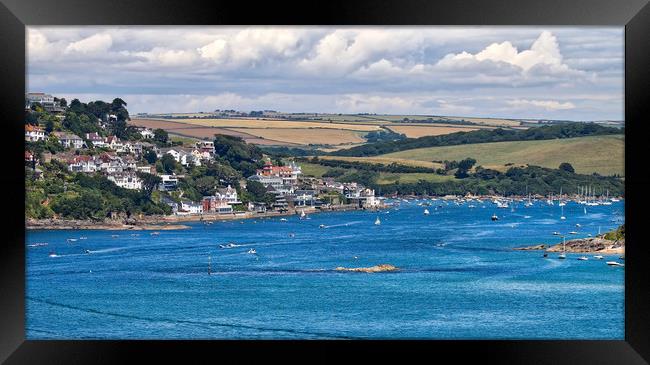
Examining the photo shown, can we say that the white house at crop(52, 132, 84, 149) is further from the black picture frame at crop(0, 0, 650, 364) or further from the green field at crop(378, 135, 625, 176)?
the black picture frame at crop(0, 0, 650, 364)

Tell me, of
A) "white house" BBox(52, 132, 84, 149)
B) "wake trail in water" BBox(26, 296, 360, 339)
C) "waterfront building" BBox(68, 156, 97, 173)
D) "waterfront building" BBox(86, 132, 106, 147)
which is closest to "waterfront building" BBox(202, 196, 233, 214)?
"waterfront building" BBox(68, 156, 97, 173)

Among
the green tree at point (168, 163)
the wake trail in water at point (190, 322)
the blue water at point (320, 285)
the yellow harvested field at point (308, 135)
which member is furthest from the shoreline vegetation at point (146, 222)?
the wake trail in water at point (190, 322)

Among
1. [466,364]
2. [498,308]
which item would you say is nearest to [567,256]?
[498,308]

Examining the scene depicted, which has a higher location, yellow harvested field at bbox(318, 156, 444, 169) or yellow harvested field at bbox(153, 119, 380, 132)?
yellow harvested field at bbox(153, 119, 380, 132)

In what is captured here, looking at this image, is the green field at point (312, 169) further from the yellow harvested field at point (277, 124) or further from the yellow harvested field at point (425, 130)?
Answer: the yellow harvested field at point (425, 130)

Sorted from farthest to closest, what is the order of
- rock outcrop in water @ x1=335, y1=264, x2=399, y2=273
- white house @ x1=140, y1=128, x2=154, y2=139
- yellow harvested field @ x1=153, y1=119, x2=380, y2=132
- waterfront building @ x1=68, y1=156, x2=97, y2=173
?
yellow harvested field @ x1=153, y1=119, x2=380, y2=132 → white house @ x1=140, y1=128, x2=154, y2=139 → waterfront building @ x1=68, y1=156, x2=97, y2=173 → rock outcrop in water @ x1=335, y1=264, x2=399, y2=273

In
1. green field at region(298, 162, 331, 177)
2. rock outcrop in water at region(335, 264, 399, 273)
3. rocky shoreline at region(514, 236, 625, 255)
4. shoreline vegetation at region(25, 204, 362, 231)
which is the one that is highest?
green field at region(298, 162, 331, 177)
